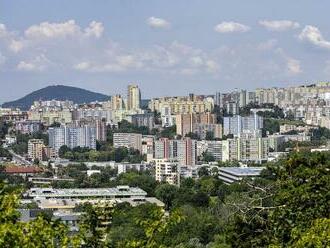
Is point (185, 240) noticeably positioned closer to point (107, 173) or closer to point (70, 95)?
point (107, 173)

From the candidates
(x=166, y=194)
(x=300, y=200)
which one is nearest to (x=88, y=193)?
(x=166, y=194)

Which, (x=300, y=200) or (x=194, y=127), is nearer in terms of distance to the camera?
(x=300, y=200)

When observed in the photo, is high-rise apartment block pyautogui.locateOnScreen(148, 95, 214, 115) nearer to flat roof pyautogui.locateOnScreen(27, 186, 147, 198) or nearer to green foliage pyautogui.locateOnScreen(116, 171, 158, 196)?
green foliage pyautogui.locateOnScreen(116, 171, 158, 196)

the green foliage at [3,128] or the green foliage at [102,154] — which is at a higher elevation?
the green foliage at [3,128]

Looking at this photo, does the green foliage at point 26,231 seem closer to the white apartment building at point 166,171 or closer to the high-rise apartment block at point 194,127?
the white apartment building at point 166,171

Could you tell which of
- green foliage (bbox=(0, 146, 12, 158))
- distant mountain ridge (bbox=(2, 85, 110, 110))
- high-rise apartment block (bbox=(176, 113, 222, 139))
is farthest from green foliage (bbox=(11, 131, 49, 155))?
distant mountain ridge (bbox=(2, 85, 110, 110))

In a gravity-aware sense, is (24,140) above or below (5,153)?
above

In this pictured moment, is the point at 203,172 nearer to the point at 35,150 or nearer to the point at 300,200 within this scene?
the point at 35,150

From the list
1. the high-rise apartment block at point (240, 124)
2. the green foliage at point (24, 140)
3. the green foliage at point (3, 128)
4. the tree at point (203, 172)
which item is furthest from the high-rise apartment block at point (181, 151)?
the green foliage at point (3, 128)
